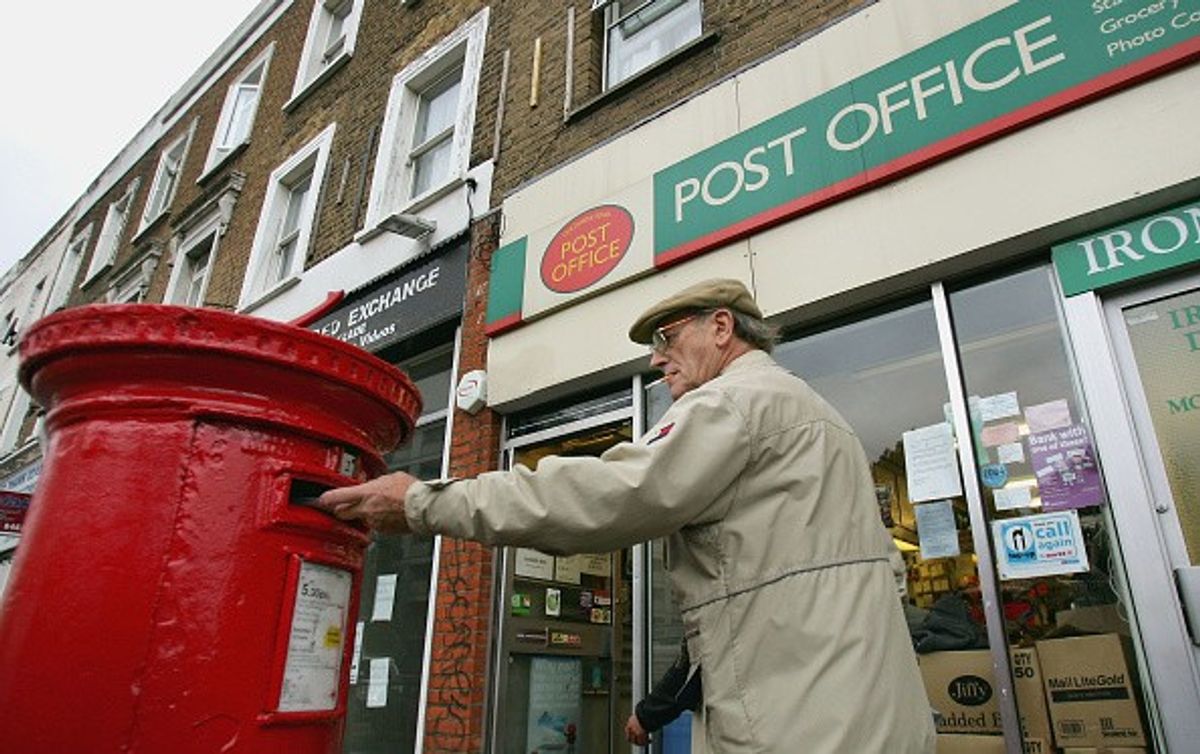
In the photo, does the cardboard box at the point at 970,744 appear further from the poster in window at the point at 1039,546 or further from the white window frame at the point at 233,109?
the white window frame at the point at 233,109

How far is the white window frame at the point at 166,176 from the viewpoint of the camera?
44.3ft

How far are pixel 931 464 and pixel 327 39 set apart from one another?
10.6 m

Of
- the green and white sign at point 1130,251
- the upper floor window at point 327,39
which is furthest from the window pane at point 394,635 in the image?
the upper floor window at point 327,39

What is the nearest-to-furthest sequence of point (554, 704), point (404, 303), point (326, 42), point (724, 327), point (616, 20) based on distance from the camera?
1. point (724, 327)
2. point (554, 704)
3. point (616, 20)
4. point (404, 303)
5. point (326, 42)

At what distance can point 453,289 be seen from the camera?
6066 millimetres

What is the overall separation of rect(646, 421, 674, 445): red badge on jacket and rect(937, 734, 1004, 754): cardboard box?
2.15 metres

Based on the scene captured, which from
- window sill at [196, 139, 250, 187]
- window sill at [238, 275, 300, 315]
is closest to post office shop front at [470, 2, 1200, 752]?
window sill at [238, 275, 300, 315]

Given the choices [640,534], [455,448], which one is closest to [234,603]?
[640,534]

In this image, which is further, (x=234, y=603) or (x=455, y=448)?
(x=455, y=448)

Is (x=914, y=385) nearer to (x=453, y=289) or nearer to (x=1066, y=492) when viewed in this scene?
(x=1066, y=492)

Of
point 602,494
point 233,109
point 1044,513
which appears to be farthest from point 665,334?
point 233,109

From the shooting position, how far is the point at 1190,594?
2.61 meters

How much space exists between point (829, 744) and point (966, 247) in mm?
2550

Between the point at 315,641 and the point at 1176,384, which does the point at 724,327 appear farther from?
the point at 1176,384
